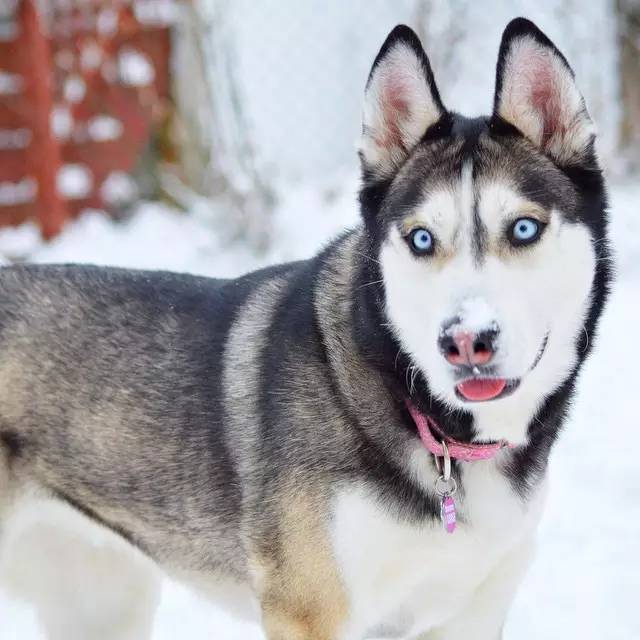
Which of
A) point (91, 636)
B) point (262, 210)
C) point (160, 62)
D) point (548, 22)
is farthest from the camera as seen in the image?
point (160, 62)

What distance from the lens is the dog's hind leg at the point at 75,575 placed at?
2730 mm

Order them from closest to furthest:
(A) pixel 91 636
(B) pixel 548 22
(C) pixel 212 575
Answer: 1. (C) pixel 212 575
2. (A) pixel 91 636
3. (B) pixel 548 22

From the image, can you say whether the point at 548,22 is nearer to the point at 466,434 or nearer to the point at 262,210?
the point at 262,210

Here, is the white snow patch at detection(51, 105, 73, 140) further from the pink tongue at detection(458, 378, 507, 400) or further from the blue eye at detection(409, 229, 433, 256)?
the pink tongue at detection(458, 378, 507, 400)

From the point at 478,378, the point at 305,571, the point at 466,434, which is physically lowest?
the point at 305,571

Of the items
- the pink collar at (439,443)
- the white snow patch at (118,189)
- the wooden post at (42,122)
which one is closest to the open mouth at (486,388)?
the pink collar at (439,443)

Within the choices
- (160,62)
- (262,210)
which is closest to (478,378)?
(262,210)

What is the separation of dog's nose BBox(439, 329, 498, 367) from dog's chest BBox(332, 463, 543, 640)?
42 cm

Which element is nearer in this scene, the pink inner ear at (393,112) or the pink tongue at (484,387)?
the pink tongue at (484,387)

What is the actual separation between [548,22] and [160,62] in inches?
118

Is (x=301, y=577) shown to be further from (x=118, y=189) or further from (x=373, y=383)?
(x=118, y=189)

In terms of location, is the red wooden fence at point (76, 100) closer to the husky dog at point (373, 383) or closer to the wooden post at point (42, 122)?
the wooden post at point (42, 122)

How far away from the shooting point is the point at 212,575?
8.66ft

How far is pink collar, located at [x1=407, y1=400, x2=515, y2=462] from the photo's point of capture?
90.5 inches
